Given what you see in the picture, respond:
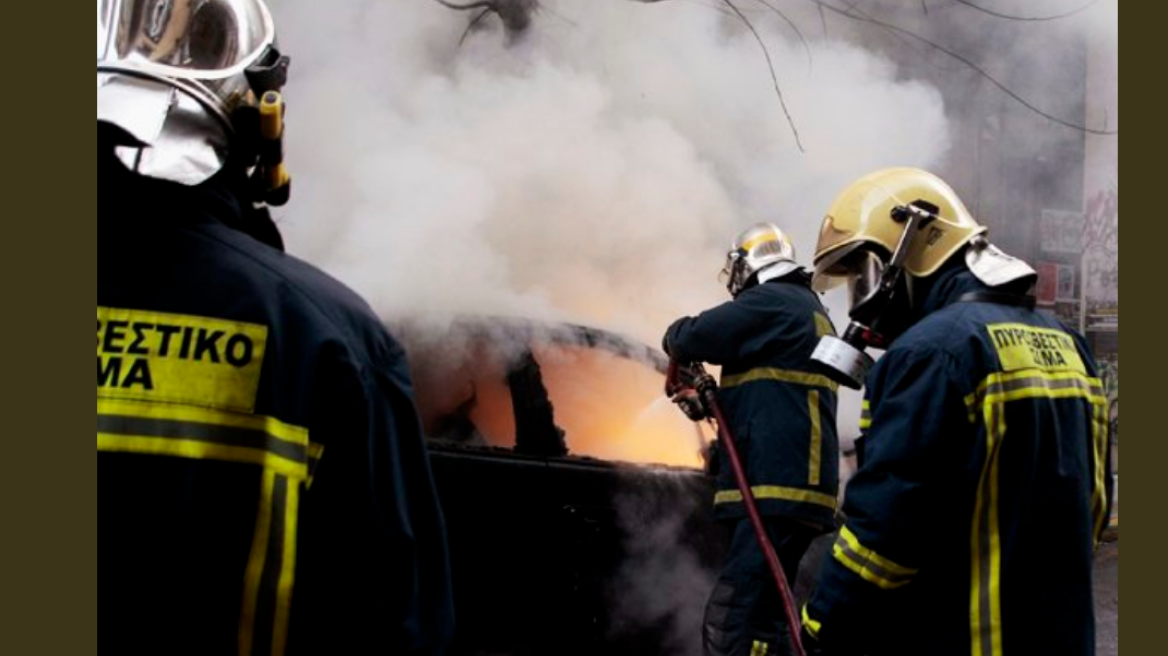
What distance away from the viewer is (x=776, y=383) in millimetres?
4402

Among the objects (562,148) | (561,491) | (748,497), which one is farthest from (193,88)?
(562,148)

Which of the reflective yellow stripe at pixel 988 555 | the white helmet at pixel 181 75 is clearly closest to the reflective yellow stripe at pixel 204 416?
the white helmet at pixel 181 75

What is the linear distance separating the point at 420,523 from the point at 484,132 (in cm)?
344

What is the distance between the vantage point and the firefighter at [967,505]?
2650 mm

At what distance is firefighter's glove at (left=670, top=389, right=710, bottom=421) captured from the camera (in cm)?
453

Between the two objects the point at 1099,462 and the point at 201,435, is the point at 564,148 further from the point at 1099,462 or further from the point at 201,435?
the point at 201,435

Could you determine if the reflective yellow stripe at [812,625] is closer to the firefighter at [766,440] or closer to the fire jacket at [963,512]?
the fire jacket at [963,512]

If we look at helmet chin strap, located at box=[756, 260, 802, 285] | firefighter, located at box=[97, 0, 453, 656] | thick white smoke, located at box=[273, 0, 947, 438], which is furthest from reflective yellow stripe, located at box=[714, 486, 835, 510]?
firefighter, located at box=[97, 0, 453, 656]

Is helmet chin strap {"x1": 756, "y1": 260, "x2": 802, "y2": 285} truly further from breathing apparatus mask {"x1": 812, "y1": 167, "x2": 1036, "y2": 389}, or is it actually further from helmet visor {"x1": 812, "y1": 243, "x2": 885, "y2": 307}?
breathing apparatus mask {"x1": 812, "y1": 167, "x2": 1036, "y2": 389}

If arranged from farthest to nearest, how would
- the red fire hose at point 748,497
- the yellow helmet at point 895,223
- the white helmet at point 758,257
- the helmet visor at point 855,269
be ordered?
the white helmet at point 758,257, the red fire hose at point 748,497, the helmet visor at point 855,269, the yellow helmet at point 895,223

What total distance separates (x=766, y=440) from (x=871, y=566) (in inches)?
65.6

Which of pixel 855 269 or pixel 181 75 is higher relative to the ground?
pixel 181 75

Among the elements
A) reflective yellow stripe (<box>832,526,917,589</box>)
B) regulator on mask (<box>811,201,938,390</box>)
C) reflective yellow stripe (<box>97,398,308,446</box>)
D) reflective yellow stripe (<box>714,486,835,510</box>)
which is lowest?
reflective yellow stripe (<box>714,486,835,510</box>)

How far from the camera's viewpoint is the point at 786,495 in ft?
14.0
